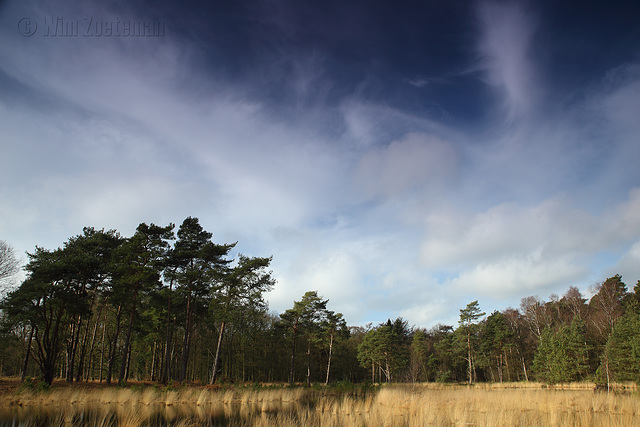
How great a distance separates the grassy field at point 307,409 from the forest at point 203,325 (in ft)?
18.2

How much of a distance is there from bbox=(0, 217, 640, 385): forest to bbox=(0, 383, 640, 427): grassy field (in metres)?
5.56

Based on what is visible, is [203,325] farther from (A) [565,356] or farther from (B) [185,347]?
(A) [565,356]

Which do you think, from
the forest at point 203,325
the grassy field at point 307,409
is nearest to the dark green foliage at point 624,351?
the forest at point 203,325

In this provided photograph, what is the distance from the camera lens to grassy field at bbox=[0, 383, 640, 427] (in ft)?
30.5

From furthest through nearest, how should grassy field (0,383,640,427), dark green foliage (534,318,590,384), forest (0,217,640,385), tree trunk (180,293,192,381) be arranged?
dark green foliage (534,318,590,384) → tree trunk (180,293,192,381) → forest (0,217,640,385) → grassy field (0,383,640,427)

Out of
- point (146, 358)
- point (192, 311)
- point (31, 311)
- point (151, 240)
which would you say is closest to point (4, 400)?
point (31, 311)

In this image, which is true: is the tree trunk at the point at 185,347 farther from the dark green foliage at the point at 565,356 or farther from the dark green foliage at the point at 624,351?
the dark green foliage at the point at 565,356

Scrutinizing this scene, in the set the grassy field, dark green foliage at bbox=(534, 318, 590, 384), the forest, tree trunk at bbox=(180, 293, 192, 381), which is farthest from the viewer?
dark green foliage at bbox=(534, 318, 590, 384)

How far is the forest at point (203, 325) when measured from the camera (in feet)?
69.7

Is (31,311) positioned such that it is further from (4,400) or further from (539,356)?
(539,356)

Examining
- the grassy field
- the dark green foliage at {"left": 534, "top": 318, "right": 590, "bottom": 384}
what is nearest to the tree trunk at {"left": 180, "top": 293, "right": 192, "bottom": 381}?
the grassy field

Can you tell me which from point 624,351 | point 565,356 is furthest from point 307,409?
point 565,356

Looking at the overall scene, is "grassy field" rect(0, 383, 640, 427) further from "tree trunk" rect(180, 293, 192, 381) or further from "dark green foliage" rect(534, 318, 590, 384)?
"dark green foliage" rect(534, 318, 590, 384)

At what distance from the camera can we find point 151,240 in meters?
23.8
